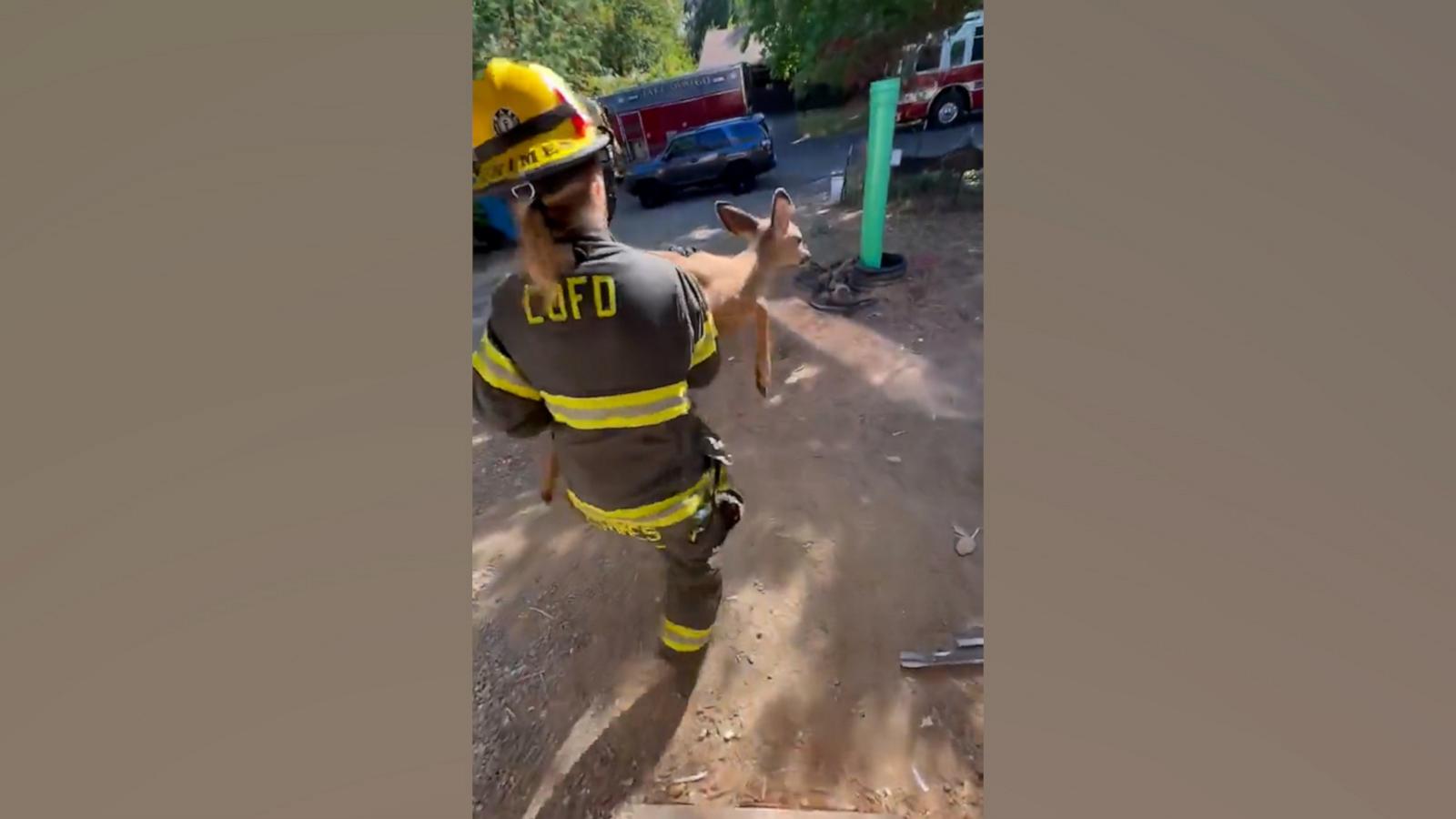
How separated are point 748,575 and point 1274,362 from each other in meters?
0.89

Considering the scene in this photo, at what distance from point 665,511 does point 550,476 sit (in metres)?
0.21

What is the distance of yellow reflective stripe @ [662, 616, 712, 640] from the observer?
1.39 meters

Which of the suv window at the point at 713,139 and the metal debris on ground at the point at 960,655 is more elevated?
the suv window at the point at 713,139

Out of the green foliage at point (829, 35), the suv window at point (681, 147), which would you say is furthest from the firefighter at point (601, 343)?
the green foliage at point (829, 35)

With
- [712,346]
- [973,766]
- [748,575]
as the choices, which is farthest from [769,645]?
[712,346]

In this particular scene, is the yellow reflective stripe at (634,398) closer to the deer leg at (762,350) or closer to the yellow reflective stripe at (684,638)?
the deer leg at (762,350)

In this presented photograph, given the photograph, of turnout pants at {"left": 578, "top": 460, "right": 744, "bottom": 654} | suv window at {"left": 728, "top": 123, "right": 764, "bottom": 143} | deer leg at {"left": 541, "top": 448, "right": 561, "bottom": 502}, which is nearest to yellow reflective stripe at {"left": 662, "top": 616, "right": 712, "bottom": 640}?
turnout pants at {"left": 578, "top": 460, "right": 744, "bottom": 654}

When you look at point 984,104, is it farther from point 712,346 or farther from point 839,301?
point 712,346

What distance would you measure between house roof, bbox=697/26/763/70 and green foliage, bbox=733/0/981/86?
0.6 inches

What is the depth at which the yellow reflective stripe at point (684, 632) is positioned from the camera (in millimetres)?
1392

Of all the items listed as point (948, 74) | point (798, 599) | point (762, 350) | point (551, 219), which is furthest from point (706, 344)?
point (948, 74)

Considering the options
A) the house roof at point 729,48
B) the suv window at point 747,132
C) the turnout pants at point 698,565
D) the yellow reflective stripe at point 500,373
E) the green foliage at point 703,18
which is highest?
the green foliage at point 703,18

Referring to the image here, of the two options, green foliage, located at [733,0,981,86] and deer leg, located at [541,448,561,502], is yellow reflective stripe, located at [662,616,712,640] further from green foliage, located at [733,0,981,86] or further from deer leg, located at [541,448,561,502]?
green foliage, located at [733,0,981,86]

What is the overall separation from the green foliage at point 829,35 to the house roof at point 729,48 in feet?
0.05
